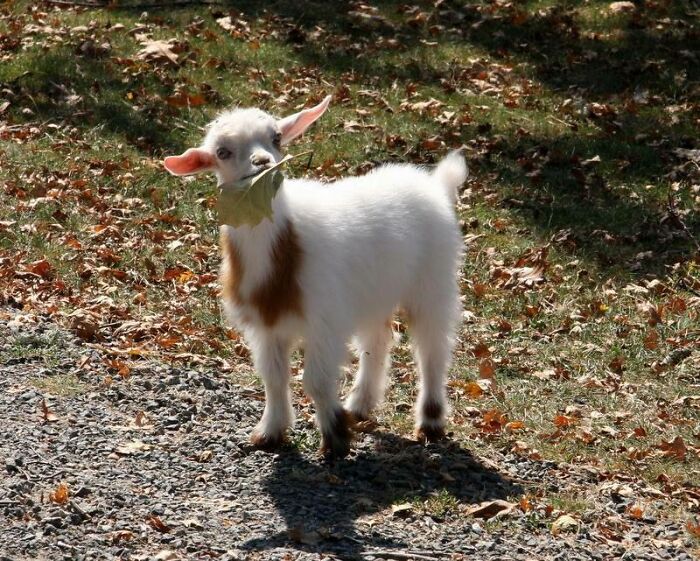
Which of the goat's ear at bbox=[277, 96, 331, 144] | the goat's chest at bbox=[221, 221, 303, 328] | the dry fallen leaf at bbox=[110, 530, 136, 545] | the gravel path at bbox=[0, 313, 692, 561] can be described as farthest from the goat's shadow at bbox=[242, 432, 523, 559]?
the goat's ear at bbox=[277, 96, 331, 144]

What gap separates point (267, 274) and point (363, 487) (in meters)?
1.24

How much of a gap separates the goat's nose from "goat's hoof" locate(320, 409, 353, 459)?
143cm

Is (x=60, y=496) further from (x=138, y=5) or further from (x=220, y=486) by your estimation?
(x=138, y=5)

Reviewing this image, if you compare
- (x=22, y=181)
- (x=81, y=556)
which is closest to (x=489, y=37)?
(x=22, y=181)

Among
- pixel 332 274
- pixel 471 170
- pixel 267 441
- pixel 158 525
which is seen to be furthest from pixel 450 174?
pixel 471 170

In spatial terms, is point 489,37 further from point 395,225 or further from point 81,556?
point 81,556

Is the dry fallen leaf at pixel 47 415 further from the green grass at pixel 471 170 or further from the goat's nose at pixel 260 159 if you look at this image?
the goat's nose at pixel 260 159

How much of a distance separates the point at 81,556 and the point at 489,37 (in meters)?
10.9

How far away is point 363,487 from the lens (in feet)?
20.6

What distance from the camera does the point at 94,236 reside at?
9789 mm

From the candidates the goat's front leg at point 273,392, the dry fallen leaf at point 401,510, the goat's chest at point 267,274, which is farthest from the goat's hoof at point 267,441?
the dry fallen leaf at point 401,510

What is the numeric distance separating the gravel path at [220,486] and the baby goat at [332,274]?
32 cm

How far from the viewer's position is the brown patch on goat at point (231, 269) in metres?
6.39

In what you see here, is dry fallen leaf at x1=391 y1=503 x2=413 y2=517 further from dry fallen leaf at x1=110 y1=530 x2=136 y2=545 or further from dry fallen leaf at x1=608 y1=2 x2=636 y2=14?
dry fallen leaf at x1=608 y1=2 x2=636 y2=14
